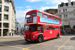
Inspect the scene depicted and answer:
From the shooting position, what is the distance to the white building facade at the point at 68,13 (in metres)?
38.5

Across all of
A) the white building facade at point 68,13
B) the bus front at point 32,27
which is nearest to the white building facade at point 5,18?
the bus front at point 32,27

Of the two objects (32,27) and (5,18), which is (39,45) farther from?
(5,18)

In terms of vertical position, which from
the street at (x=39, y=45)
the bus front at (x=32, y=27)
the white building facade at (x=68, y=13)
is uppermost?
the white building facade at (x=68, y=13)

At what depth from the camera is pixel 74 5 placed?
128 feet

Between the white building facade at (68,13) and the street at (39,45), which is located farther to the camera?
the white building facade at (68,13)

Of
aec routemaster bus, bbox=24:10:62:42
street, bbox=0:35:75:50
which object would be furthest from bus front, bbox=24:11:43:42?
street, bbox=0:35:75:50

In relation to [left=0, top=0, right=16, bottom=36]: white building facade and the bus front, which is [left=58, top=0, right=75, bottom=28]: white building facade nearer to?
[left=0, top=0, right=16, bottom=36]: white building facade

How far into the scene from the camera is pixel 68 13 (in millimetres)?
39719

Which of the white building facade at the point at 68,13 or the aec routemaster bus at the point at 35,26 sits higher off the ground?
the white building facade at the point at 68,13

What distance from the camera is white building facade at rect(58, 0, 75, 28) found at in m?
38.5

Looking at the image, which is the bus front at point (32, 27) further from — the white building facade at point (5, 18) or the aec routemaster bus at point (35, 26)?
the white building facade at point (5, 18)

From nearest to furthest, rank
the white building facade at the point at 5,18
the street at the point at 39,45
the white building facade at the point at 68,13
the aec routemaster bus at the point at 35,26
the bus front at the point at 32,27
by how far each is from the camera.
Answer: the street at the point at 39,45
the bus front at the point at 32,27
the aec routemaster bus at the point at 35,26
the white building facade at the point at 5,18
the white building facade at the point at 68,13

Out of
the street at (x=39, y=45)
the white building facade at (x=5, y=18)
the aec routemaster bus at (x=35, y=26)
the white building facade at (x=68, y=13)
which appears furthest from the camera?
the white building facade at (x=68, y=13)

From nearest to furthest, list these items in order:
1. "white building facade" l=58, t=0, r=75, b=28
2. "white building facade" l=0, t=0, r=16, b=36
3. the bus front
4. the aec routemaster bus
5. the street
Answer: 1. the street
2. the bus front
3. the aec routemaster bus
4. "white building facade" l=0, t=0, r=16, b=36
5. "white building facade" l=58, t=0, r=75, b=28
